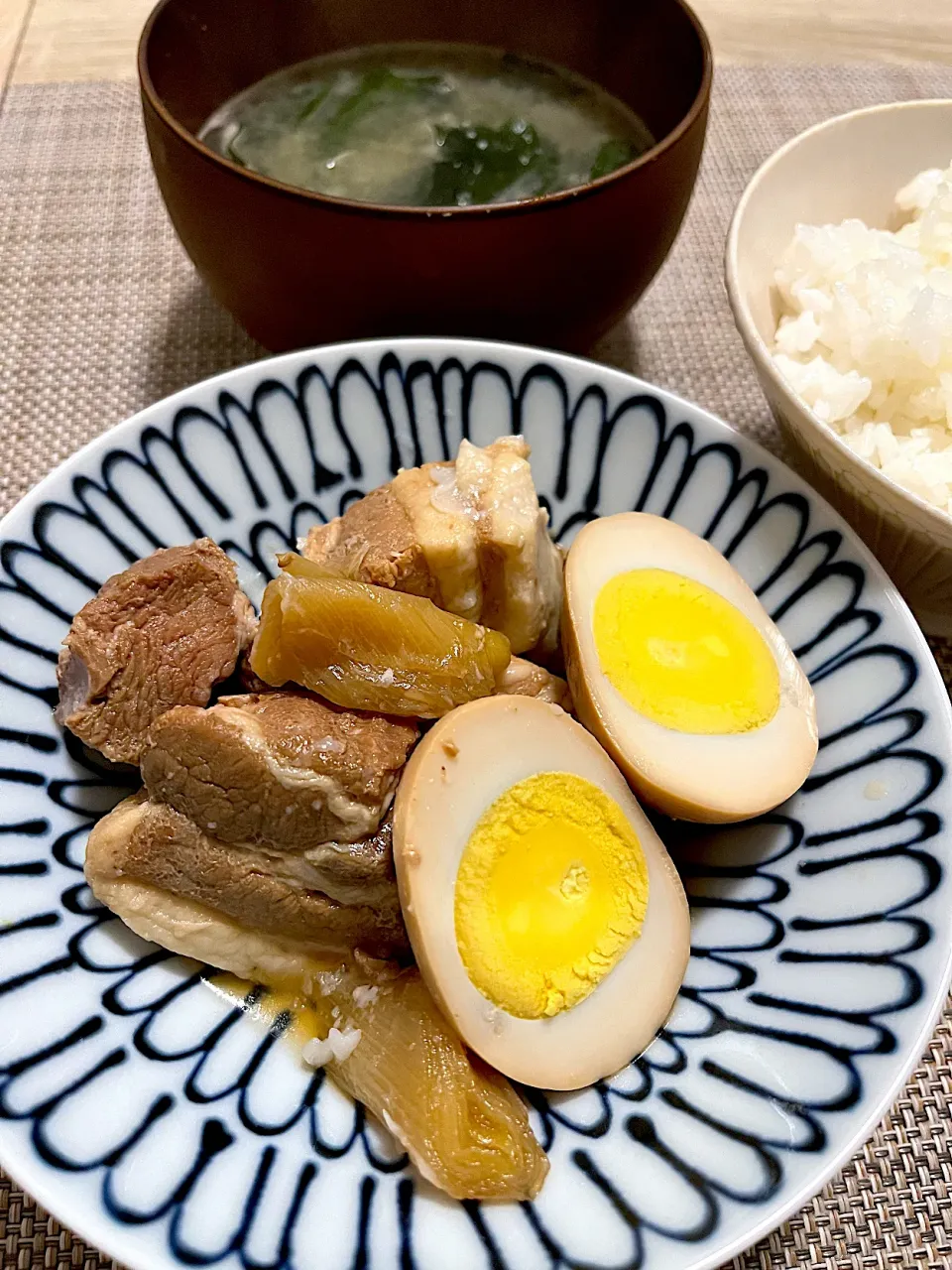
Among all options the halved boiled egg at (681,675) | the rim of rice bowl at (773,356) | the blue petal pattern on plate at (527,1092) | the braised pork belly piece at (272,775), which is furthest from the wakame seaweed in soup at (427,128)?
the braised pork belly piece at (272,775)

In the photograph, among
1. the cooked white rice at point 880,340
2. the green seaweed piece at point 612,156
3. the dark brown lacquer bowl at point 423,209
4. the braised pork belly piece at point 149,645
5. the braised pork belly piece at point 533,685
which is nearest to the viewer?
the braised pork belly piece at point 149,645

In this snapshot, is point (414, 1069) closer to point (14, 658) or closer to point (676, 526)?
point (14, 658)

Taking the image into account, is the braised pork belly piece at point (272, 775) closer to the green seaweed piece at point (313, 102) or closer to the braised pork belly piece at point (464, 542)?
the braised pork belly piece at point (464, 542)

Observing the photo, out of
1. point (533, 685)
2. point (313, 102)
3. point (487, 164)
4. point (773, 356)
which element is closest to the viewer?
point (533, 685)

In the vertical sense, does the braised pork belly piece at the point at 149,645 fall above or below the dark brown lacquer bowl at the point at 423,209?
below

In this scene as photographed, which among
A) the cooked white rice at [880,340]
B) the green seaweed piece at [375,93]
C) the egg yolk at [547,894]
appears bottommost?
the egg yolk at [547,894]

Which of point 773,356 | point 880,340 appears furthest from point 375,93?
point 880,340

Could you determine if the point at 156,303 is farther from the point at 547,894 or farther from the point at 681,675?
the point at 547,894

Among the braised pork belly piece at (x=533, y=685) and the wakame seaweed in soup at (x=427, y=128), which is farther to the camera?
the wakame seaweed in soup at (x=427, y=128)

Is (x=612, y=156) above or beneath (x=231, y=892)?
above
